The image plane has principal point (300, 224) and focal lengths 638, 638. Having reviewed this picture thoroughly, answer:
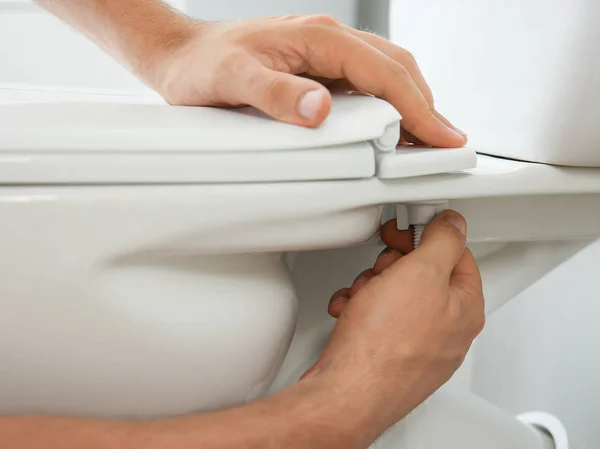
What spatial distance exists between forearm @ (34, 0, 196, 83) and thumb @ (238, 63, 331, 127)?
→ 0.48ft

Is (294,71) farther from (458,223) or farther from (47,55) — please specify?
(47,55)

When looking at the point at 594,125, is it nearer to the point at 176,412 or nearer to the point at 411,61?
the point at 411,61

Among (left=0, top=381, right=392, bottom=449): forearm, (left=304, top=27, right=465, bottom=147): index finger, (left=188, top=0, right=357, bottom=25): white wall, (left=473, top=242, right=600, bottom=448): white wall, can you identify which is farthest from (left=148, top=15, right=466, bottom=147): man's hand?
(left=188, top=0, right=357, bottom=25): white wall

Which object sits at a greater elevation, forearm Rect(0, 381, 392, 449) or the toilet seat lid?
the toilet seat lid

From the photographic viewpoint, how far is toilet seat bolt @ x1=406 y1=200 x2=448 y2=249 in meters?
0.48

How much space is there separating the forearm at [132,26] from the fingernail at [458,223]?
266 mm

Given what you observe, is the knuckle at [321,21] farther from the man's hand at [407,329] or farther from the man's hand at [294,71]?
the man's hand at [407,329]

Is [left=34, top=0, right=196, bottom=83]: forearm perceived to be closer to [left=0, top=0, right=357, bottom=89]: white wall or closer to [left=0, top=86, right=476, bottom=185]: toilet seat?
[left=0, top=86, right=476, bottom=185]: toilet seat

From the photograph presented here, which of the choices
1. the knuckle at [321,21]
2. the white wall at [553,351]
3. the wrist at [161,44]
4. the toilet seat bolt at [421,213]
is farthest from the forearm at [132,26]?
the white wall at [553,351]

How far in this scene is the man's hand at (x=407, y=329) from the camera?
1.41 ft

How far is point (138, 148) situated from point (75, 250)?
0.22 ft

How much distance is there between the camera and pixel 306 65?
481mm

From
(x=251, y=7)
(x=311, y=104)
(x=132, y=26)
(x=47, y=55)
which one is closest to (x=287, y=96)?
(x=311, y=104)

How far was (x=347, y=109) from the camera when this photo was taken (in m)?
0.42
